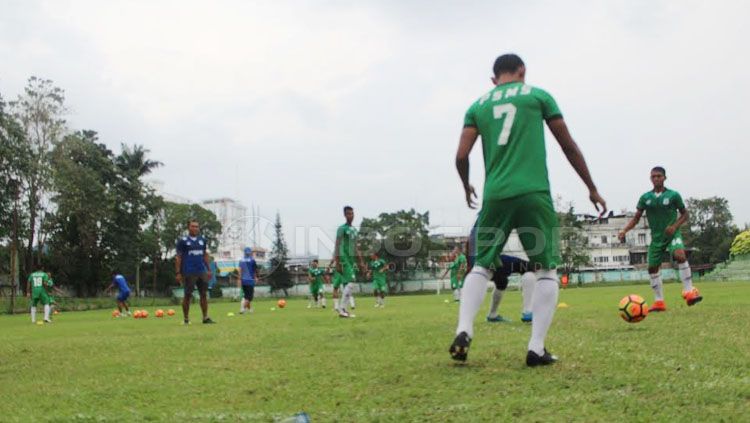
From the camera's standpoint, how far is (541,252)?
4625mm

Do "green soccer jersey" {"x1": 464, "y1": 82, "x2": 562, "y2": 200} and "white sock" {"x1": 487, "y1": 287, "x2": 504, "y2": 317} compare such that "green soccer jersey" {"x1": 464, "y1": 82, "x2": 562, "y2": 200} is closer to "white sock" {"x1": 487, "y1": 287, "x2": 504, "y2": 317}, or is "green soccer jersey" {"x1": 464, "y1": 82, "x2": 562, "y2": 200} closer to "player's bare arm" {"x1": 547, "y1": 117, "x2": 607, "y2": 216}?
"player's bare arm" {"x1": 547, "y1": 117, "x2": 607, "y2": 216}

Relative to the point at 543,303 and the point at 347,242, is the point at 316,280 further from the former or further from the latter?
the point at 543,303

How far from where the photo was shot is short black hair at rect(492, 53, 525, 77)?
4906 millimetres

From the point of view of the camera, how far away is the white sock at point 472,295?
15.2 feet

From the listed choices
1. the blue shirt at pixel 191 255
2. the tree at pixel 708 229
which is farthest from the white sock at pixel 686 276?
the tree at pixel 708 229

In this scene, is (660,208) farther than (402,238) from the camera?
No

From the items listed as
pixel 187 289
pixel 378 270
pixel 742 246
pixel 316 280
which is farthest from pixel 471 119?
pixel 742 246

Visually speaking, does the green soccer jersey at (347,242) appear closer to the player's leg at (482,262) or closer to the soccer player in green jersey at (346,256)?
the soccer player in green jersey at (346,256)

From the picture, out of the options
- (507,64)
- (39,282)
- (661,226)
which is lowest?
(39,282)

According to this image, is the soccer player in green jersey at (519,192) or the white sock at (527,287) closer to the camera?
the soccer player in green jersey at (519,192)

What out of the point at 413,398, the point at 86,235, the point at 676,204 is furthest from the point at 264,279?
the point at 413,398

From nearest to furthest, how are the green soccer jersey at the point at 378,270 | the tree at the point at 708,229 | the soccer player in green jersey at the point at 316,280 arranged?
the green soccer jersey at the point at 378,270, the soccer player in green jersey at the point at 316,280, the tree at the point at 708,229

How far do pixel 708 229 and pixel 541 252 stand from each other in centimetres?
11638

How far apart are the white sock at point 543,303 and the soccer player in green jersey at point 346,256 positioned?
29.6 feet
